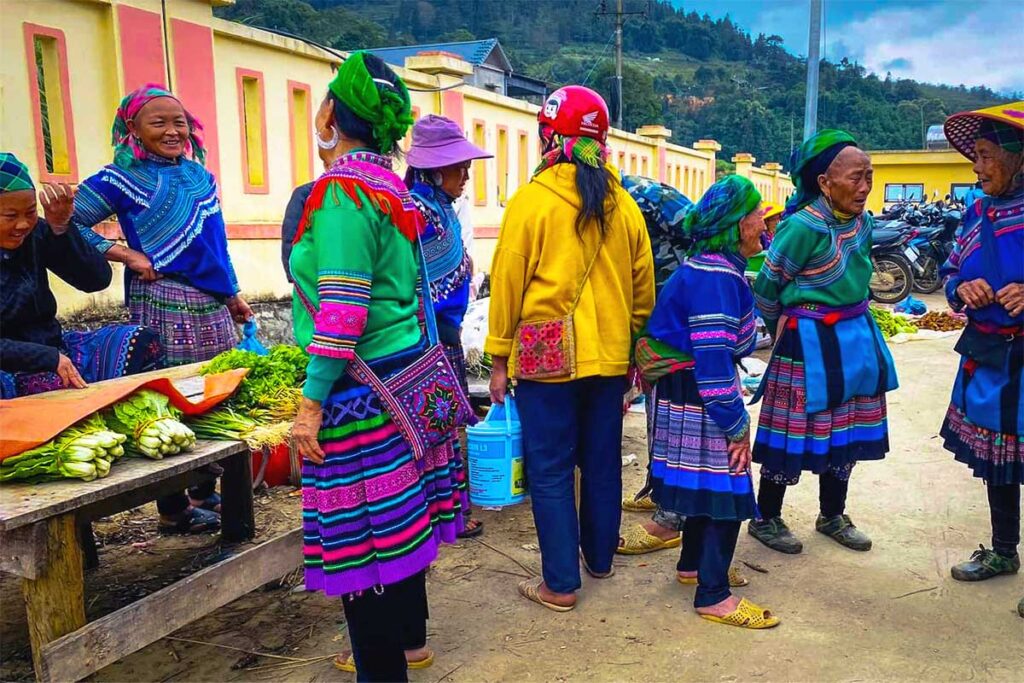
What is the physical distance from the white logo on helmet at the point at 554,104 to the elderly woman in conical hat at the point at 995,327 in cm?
162

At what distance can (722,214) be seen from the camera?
2707 mm

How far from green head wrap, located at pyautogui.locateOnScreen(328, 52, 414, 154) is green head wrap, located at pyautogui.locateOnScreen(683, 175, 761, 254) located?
3.85 feet

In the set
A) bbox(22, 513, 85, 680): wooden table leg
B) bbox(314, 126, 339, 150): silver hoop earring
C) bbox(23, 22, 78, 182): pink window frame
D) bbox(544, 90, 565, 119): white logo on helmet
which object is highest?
bbox(23, 22, 78, 182): pink window frame

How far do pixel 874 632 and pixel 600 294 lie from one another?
5.08ft

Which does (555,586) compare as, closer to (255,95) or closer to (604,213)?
(604,213)

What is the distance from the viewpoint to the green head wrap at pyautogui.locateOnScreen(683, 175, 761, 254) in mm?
2713

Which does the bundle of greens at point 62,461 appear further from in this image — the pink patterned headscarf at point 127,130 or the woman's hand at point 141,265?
the pink patterned headscarf at point 127,130

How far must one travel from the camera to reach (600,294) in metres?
2.81

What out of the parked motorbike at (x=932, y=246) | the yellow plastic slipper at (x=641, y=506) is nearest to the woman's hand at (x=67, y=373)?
the yellow plastic slipper at (x=641, y=506)

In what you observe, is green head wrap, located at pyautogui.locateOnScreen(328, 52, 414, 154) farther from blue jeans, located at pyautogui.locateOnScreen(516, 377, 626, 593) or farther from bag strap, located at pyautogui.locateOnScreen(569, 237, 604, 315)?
blue jeans, located at pyautogui.locateOnScreen(516, 377, 626, 593)

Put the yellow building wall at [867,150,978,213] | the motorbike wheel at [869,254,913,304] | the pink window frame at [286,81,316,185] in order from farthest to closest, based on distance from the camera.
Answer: the yellow building wall at [867,150,978,213], the motorbike wheel at [869,254,913,304], the pink window frame at [286,81,316,185]

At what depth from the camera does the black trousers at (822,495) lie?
11.4ft

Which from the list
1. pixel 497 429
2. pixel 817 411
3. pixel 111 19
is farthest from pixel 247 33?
pixel 817 411

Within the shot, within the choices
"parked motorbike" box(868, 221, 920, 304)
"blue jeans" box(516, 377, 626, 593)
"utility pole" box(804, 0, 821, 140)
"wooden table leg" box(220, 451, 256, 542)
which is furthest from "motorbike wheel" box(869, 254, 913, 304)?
"wooden table leg" box(220, 451, 256, 542)
